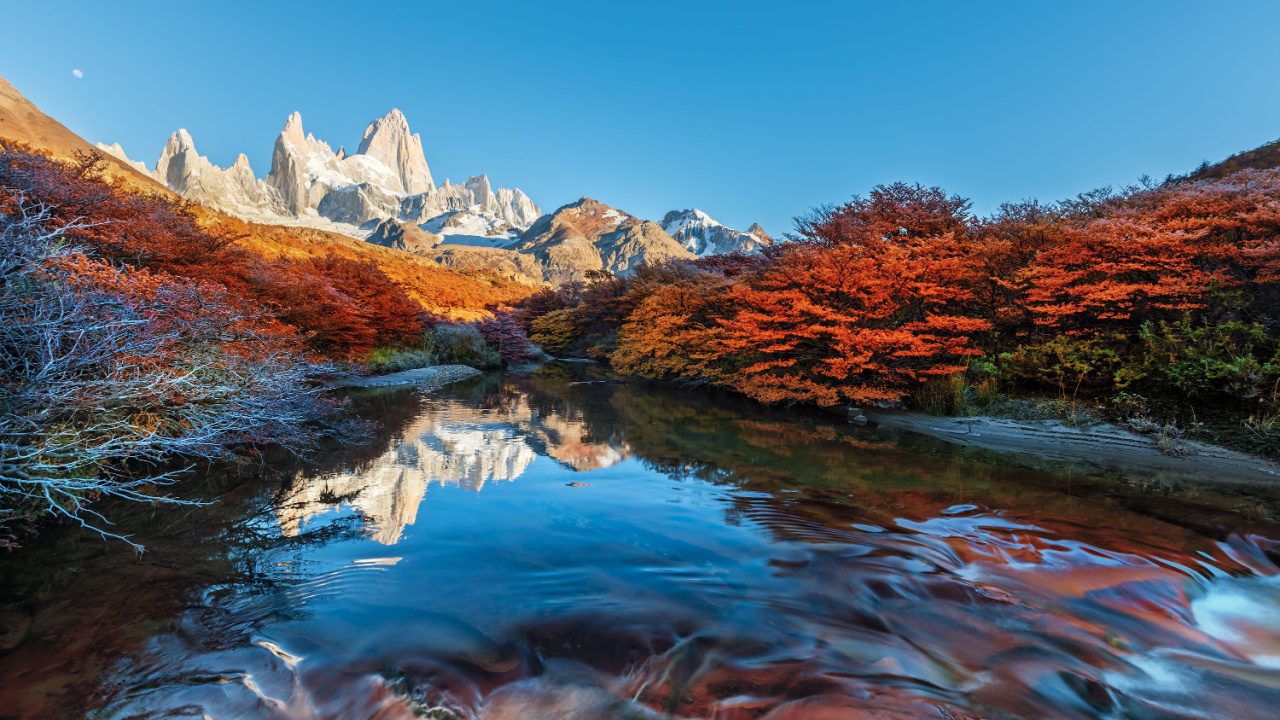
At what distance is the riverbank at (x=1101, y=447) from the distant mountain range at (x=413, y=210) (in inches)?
4052

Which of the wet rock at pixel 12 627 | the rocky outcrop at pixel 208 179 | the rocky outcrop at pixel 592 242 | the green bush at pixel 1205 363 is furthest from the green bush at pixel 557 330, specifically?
the rocky outcrop at pixel 208 179

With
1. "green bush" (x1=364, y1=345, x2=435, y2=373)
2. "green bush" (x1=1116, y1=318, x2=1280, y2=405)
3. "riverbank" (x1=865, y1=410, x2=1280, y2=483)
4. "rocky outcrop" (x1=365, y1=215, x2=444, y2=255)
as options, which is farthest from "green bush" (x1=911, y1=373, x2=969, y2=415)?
"rocky outcrop" (x1=365, y1=215, x2=444, y2=255)

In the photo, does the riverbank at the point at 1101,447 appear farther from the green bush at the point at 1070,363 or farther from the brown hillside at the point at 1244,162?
the brown hillside at the point at 1244,162

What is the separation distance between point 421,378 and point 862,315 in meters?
15.6

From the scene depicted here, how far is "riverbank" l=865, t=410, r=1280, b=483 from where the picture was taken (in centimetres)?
696

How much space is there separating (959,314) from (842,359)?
3.74 meters

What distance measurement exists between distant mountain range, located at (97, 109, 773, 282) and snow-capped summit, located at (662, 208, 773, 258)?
1.46ft

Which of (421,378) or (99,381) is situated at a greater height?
(99,381)

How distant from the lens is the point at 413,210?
160375 millimetres

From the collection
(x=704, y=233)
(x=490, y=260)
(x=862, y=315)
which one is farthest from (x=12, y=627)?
(x=704, y=233)

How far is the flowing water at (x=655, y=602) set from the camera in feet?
8.63

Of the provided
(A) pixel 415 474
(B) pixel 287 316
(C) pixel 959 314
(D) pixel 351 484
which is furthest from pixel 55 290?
(C) pixel 959 314

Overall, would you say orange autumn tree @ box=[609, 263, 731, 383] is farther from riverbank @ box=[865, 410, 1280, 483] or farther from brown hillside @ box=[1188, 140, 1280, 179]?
brown hillside @ box=[1188, 140, 1280, 179]

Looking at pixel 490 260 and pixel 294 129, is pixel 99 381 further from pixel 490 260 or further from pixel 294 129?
pixel 294 129
